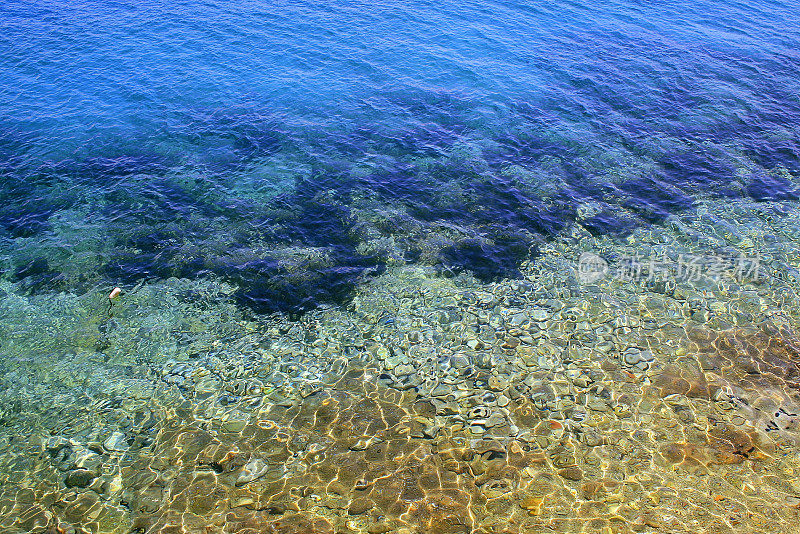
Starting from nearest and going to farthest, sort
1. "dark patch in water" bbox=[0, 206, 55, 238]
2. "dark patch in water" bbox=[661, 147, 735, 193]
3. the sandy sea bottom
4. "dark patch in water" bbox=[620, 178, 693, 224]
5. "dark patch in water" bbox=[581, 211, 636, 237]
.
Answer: the sandy sea bottom → "dark patch in water" bbox=[0, 206, 55, 238] → "dark patch in water" bbox=[581, 211, 636, 237] → "dark patch in water" bbox=[620, 178, 693, 224] → "dark patch in water" bbox=[661, 147, 735, 193]

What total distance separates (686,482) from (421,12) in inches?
1827

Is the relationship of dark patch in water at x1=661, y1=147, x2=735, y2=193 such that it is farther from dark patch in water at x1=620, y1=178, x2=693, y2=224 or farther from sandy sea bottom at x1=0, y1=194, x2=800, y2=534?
sandy sea bottom at x1=0, y1=194, x2=800, y2=534

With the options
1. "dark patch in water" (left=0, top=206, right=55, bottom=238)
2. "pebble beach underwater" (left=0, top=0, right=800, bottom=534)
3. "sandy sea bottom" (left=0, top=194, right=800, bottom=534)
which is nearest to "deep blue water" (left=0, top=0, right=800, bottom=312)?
"dark patch in water" (left=0, top=206, right=55, bottom=238)

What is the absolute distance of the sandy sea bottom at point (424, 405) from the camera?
12.4m

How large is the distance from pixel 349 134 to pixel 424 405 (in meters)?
19.7

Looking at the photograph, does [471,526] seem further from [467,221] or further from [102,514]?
[467,221]

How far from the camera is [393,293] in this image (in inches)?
763

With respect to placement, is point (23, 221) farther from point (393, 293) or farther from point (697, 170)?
point (697, 170)

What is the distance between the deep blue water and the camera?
2175 cm

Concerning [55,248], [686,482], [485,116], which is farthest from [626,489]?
[485,116]

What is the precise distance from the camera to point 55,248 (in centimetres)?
2128

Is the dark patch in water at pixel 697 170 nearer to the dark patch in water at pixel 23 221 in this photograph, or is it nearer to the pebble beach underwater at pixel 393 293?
the pebble beach underwater at pixel 393 293

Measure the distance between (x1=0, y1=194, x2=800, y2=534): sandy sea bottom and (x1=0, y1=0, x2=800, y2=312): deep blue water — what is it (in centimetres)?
225

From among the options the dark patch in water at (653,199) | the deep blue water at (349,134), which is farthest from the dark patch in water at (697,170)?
the dark patch in water at (653,199)
